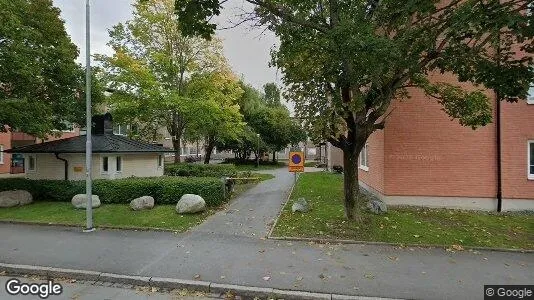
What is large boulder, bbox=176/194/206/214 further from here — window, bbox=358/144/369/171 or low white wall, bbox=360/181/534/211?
window, bbox=358/144/369/171

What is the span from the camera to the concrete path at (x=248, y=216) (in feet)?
34.4

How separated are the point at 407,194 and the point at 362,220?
4303 millimetres

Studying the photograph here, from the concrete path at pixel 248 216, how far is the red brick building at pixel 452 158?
499 centimetres

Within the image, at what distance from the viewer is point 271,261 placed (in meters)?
7.68

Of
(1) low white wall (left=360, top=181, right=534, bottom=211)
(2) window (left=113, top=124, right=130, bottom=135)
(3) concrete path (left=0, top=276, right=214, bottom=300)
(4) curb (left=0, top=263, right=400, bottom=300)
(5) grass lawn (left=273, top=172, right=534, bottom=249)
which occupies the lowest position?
(3) concrete path (left=0, top=276, right=214, bottom=300)

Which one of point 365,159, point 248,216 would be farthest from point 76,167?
point 365,159

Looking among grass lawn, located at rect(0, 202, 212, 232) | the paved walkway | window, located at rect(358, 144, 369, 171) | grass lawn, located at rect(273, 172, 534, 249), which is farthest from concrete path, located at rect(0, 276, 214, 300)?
window, located at rect(358, 144, 369, 171)

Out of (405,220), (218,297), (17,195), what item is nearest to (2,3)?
(17,195)

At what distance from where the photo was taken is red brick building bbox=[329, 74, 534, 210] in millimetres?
13219

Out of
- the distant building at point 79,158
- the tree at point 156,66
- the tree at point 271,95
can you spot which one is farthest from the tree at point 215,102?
the tree at point 271,95

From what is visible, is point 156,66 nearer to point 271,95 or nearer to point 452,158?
point 452,158

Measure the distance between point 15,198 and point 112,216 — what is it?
524cm

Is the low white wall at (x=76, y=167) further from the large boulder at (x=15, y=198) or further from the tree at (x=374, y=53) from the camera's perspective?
the tree at (x=374, y=53)

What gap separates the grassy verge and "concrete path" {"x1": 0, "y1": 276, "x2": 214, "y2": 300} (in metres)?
3.89
